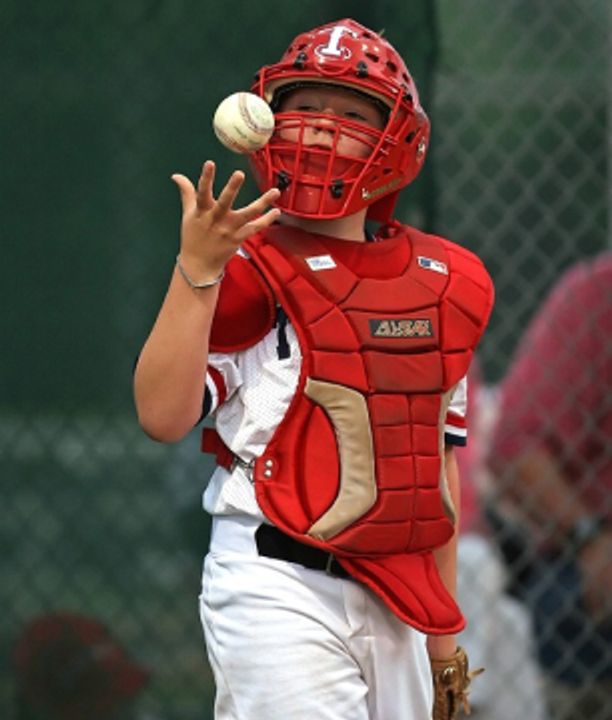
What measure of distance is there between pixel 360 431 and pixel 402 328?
0.21 metres

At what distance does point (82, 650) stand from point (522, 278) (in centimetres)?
180

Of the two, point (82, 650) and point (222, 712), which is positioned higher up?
point (222, 712)

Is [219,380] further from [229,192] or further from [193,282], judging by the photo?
[229,192]

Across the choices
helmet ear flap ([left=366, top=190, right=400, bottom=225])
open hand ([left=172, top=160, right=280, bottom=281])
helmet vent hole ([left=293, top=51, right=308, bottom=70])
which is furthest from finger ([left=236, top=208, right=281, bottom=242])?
helmet ear flap ([left=366, top=190, right=400, bottom=225])

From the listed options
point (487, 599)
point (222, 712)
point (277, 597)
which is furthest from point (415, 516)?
point (487, 599)

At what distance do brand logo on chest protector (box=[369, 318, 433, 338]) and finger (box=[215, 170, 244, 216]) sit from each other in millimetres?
417

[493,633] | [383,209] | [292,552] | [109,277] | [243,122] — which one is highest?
[243,122]

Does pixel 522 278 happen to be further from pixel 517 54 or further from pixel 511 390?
pixel 517 54

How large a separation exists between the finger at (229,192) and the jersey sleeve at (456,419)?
71 cm

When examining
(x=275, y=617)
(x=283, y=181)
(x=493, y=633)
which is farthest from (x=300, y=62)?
(x=493, y=633)

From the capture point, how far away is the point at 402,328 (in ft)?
9.82

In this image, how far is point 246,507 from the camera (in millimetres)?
2963

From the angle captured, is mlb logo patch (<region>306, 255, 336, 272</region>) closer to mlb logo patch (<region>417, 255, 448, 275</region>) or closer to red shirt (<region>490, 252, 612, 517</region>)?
mlb logo patch (<region>417, 255, 448, 275</region>)

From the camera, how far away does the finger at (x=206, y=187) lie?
2607mm
